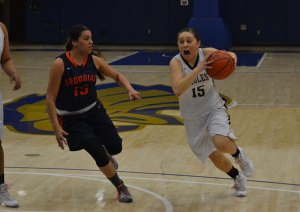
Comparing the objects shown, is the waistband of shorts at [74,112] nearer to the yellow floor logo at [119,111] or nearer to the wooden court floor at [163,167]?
the wooden court floor at [163,167]

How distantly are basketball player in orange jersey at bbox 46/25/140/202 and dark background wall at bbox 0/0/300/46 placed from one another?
62.9ft

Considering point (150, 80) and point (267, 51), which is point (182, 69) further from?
point (267, 51)

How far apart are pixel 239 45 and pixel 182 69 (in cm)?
1944

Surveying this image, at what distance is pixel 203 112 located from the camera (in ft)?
22.1

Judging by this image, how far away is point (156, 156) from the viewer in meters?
8.77

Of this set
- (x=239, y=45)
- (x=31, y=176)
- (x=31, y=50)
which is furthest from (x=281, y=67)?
(x=31, y=176)

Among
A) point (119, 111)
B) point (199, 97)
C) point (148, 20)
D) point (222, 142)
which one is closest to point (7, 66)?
point (199, 97)

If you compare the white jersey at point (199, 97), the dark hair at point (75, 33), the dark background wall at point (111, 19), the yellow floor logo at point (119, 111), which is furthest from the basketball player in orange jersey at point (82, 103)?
the dark background wall at point (111, 19)

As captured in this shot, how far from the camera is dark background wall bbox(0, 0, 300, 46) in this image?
1001 inches

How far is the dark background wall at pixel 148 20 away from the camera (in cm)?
2544

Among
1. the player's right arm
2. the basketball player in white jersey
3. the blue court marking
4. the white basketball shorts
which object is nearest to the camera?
the player's right arm

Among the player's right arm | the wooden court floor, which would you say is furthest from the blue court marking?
the player's right arm

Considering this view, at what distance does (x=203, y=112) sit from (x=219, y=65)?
48 cm

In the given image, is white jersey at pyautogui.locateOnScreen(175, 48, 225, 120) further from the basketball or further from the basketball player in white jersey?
the basketball player in white jersey
